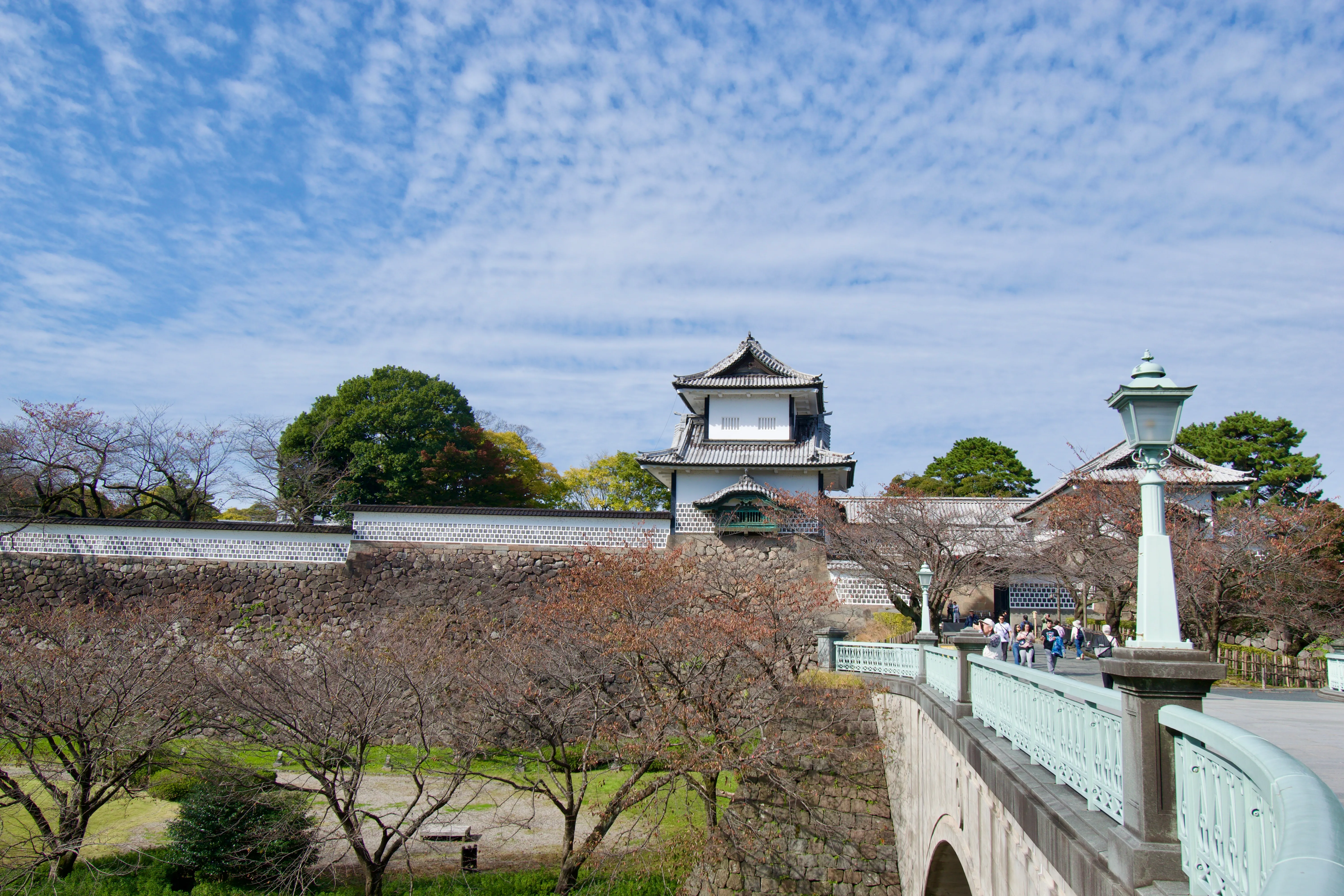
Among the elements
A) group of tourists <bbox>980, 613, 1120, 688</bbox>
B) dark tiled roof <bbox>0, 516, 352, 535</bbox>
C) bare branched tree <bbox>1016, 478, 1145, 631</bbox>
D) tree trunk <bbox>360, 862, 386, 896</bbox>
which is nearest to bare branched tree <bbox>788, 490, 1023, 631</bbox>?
bare branched tree <bbox>1016, 478, 1145, 631</bbox>

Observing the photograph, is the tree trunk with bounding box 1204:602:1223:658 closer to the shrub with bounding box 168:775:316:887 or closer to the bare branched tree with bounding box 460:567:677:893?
the bare branched tree with bounding box 460:567:677:893

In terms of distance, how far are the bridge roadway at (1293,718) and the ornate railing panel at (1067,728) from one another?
25.5 inches

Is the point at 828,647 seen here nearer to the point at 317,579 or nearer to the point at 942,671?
the point at 942,671

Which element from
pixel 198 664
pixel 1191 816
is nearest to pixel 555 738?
pixel 198 664

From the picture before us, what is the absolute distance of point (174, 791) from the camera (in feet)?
51.9

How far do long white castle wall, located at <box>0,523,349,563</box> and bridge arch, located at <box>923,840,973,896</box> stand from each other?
18.9m

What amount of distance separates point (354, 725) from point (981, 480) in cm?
3758

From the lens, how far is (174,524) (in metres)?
23.5

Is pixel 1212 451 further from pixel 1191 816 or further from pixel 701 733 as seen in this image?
pixel 1191 816

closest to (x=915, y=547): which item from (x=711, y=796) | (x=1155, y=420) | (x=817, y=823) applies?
(x=817, y=823)

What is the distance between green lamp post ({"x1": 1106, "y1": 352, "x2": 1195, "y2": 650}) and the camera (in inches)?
144

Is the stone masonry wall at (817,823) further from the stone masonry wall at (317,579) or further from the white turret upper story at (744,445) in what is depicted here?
the white turret upper story at (744,445)

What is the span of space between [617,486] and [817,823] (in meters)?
29.4

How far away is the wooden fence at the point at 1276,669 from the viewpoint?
55.5 feet
